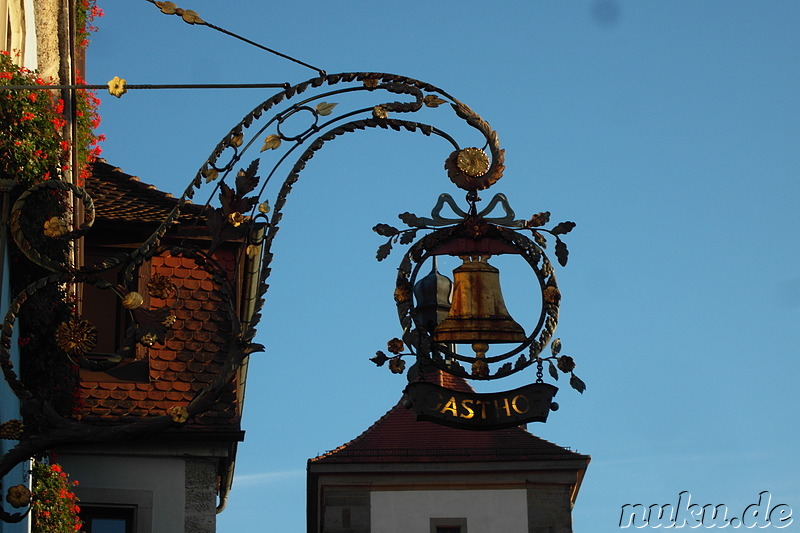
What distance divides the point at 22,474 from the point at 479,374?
193 inches

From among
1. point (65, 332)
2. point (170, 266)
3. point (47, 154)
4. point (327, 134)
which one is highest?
point (170, 266)

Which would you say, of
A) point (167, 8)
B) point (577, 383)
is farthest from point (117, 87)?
point (577, 383)

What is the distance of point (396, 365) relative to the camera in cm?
920

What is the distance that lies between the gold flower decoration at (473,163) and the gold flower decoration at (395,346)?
112 centimetres

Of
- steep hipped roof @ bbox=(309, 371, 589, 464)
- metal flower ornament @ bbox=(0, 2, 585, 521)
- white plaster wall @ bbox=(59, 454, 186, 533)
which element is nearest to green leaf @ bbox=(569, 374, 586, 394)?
metal flower ornament @ bbox=(0, 2, 585, 521)

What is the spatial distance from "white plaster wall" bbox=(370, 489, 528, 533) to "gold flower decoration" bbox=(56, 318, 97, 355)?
25598mm

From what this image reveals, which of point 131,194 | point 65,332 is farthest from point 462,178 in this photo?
point 131,194

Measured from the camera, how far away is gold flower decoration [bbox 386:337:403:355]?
923cm

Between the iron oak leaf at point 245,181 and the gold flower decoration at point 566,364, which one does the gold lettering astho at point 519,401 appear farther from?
the iron oak leaf at point 245,181

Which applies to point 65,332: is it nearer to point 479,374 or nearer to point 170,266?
point 479,374

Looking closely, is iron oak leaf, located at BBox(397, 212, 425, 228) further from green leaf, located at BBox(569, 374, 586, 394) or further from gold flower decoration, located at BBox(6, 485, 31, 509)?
gold flower decoration, located at BBox(6, 485, 31, 509)

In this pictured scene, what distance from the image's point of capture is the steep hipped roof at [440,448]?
33562mm

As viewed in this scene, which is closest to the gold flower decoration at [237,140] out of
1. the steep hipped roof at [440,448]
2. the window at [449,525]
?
the steep hipped roof at [440,448]

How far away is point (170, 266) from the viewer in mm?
17625
